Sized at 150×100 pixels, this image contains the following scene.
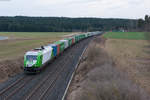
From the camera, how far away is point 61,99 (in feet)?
58.3

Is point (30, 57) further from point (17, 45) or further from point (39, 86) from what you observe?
point (17, 45)

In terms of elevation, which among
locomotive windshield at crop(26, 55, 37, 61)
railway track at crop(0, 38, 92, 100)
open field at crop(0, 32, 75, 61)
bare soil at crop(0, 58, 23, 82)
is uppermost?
locomotive windshield at crop(26, 55, 37, 61)

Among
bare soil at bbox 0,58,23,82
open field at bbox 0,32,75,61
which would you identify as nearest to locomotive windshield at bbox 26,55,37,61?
bare soil at bbox 0,58,23,82

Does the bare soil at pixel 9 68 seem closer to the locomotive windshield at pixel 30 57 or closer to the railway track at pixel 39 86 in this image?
the railway track at pixel 39 86

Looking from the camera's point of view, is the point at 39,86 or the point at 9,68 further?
the point at 9,68

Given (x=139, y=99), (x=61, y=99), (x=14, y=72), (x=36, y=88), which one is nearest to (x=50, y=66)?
(x=14, y=72)

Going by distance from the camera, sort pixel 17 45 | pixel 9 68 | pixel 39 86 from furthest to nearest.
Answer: pixel 17 45
pixel 9 68
pixel 39 86

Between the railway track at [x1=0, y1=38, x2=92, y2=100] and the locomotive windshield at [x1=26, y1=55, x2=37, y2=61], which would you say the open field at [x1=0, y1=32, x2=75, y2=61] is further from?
the railway track at [x1=0, y1=38, x2=92, y2=100]

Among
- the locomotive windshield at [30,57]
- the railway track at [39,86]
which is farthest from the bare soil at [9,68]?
the locomotive windshield at [30,57]

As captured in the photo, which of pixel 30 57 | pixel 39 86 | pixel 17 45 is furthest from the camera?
pixel 17 45

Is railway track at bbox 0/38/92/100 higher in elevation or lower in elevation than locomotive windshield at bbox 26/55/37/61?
lower

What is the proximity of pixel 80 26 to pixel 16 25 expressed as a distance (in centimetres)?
6447

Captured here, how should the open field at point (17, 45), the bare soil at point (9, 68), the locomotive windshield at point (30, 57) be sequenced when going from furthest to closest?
the open field at point (17, 45) < the locomotive windshield at point (30, 57) < the bare soil at point (9, 68)

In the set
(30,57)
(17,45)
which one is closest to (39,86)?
(30,57)
